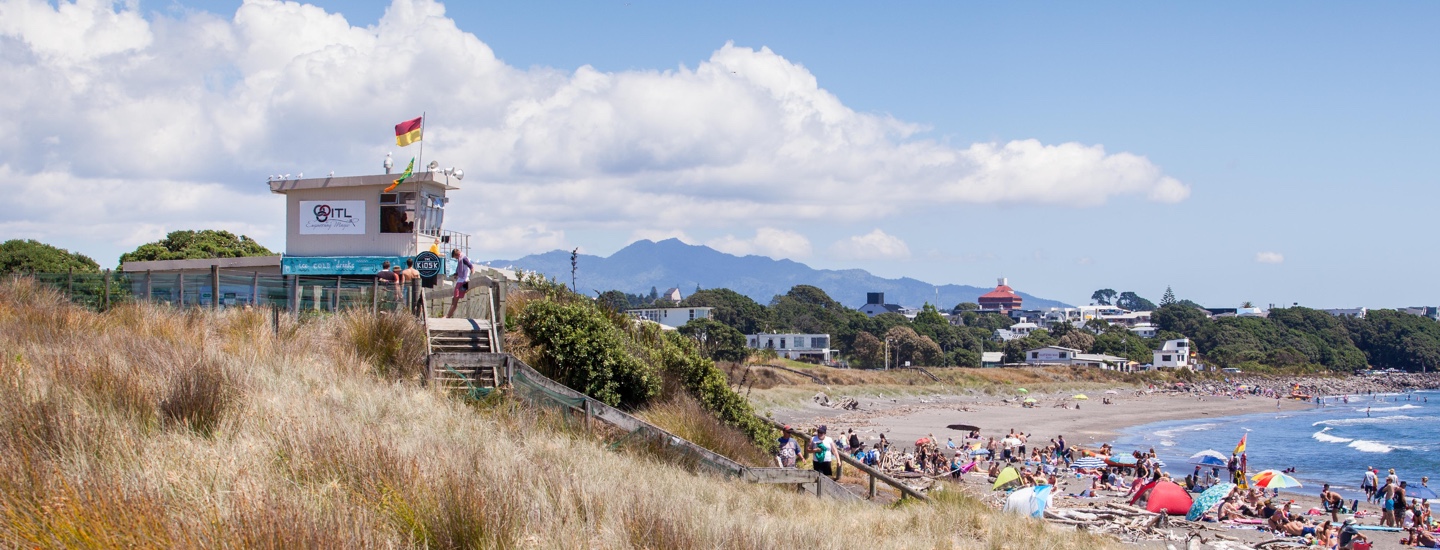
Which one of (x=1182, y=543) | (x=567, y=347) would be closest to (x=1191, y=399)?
(x=1182, y=543)

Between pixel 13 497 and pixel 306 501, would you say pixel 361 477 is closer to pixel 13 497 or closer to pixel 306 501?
pixel 306 501

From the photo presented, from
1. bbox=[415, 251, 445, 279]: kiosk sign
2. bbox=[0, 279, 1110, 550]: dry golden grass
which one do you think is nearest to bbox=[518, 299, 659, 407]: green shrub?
bbox=[415, 251, 445, 279]: kiosk sign

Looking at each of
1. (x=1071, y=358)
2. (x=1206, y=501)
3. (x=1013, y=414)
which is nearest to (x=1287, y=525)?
(x=1206, y=501)

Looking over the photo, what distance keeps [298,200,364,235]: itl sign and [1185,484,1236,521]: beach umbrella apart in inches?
824

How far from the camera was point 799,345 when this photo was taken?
109188 millimetres

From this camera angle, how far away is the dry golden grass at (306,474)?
4.84 metres

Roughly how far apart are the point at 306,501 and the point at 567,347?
11246 millimetres

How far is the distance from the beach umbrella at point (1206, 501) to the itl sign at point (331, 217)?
68.7ft

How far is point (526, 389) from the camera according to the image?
47.2 feet

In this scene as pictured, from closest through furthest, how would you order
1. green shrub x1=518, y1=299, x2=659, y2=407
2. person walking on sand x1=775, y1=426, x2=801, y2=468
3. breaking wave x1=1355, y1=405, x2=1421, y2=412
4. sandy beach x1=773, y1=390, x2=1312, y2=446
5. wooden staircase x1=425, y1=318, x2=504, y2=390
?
wooden staircase x1=425, y1=318, x2=504, y2=390, green shrub x1=518, y1=299, x2=659, y2=407, person walking on sand x1=775, y1=426, x2=801, y2=468, sandy beach x1=773, y1=390, x2=1312, y2=446, breaking wave x1=1355, y1=405, x2=1421, y2=412

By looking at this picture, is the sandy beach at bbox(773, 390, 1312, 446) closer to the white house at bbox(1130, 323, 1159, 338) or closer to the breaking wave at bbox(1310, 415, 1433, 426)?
the breaking wave at bbox(1310, 415, 1433, 426)

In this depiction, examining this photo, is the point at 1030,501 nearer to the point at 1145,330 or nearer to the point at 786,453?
the point at 786,453

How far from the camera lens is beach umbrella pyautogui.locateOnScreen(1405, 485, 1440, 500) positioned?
3178 centimetres

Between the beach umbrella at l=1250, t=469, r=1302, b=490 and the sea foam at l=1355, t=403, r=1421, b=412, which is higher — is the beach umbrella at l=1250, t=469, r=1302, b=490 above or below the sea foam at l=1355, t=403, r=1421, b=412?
above
